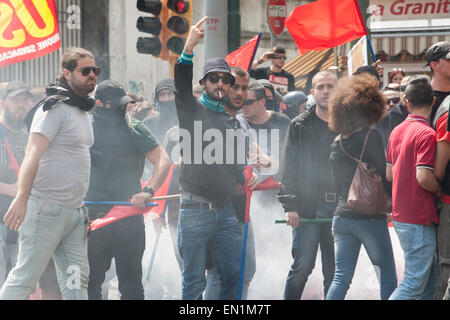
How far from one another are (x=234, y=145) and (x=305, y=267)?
44.6 inches

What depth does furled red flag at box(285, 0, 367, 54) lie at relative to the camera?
340 inches

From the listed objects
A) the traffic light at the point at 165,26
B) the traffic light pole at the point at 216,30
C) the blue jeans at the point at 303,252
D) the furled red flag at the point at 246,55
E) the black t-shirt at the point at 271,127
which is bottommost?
the blue jeans at the point at 303,252

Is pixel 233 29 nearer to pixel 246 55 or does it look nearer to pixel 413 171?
pixel 246 55

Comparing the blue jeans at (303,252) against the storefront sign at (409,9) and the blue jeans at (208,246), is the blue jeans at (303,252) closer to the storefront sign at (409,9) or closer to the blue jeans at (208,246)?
the blue jeans at (208,246)

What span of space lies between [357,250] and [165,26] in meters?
5.66

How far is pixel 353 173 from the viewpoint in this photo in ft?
18.1

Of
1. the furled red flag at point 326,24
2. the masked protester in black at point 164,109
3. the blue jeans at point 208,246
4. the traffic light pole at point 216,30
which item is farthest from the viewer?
the furled red flag at point 326,24

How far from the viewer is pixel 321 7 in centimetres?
891

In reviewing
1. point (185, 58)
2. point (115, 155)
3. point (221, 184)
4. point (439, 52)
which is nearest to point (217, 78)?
point (185, 58)

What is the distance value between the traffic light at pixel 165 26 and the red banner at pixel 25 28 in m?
2.11

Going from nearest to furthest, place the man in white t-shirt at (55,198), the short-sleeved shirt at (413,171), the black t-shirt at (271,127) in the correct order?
the man in white t-shirt at (55,198) → the short-sleeved shirt at (413,171) → the black t-shirt at (271,127)

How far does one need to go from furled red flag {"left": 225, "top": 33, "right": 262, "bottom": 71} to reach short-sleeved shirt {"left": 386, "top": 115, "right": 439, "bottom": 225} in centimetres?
220

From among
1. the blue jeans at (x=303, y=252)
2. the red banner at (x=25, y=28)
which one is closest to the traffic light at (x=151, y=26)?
the red banner at (x=25, y=28)

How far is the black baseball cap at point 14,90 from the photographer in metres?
7.23
